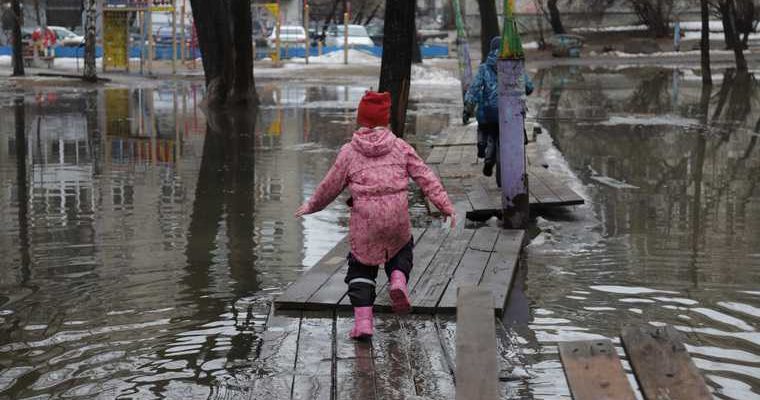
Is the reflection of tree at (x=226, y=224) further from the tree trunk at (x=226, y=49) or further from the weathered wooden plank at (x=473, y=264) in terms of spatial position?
the tree trunk at (x=226, y=49)

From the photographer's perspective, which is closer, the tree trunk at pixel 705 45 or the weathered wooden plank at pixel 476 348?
the weathered wooden plank at pixel 476 348

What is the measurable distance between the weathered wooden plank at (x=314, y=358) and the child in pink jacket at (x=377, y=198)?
0.22m

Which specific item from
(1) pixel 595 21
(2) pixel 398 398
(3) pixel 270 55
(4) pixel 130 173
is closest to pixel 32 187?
(4) pixel 130 173

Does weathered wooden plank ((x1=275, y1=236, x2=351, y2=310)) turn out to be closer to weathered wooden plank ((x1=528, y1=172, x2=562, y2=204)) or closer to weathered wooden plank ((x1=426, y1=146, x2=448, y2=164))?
weathered wooden plank ((x1=528, y1=172, x2=562, y2=204))

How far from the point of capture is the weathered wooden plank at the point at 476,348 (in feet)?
16.1

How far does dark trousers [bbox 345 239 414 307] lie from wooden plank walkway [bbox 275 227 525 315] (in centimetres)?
47

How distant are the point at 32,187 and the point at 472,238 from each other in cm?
564

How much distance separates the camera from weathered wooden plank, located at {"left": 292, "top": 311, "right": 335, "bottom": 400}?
5469 mm

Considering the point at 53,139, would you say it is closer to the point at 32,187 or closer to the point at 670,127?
the point at 32,187

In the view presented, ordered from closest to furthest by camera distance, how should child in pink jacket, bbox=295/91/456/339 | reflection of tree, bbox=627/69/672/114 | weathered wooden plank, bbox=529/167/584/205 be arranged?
child in pink jacket, bbox=295/91/456/339, weathered wooden plank, bbox=529/167/584/205, reflection of tree, bbox=627/69/672/114

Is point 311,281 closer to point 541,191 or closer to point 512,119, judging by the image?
point 512,119

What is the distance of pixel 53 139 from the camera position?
59.0 feet

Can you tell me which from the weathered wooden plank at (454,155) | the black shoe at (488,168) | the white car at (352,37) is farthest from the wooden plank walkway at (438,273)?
the white car at (352,37)

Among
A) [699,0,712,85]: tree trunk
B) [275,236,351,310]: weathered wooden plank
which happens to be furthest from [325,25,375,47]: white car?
[275,236,351,310]: weathered wooden plank
